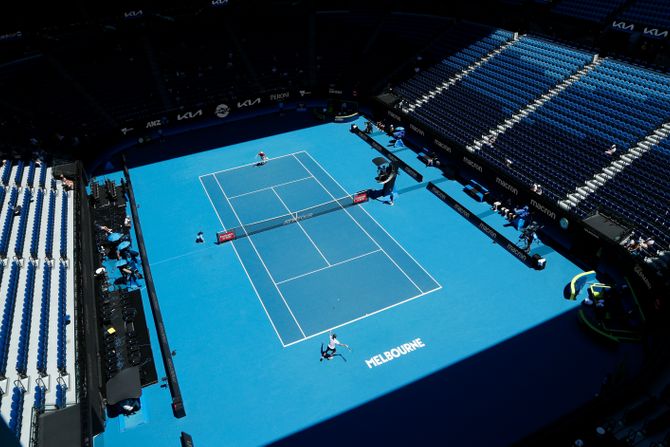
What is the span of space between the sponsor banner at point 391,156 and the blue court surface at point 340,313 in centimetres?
101

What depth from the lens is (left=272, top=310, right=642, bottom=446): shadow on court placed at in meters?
18.8

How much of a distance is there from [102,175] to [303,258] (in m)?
19.6

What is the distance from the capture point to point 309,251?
28922 mm

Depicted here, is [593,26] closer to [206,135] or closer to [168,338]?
[206,135]

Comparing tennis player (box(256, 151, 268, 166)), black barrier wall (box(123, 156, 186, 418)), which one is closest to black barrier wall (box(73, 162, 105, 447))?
black barrier wall (box(123, 156, 186, 418))

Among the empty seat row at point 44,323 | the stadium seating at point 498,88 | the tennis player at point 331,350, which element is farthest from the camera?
the stadium seating at point 498,88

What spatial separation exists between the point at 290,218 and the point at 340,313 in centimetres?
939

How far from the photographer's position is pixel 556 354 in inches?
858

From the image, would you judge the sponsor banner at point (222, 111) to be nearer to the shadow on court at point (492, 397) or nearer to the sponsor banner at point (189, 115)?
the sponsor banner at point (189, 115)

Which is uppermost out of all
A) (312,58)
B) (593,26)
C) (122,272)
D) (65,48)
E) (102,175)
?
(65,48)

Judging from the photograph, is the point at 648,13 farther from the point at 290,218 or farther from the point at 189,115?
the point at 189,115

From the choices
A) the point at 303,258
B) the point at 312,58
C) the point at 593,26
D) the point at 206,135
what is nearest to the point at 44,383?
the point at 303,258

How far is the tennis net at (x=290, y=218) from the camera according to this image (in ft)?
98.9

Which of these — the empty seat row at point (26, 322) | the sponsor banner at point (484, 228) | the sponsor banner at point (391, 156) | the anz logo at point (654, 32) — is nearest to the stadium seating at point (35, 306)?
the empty seat row at point (26, 322)
